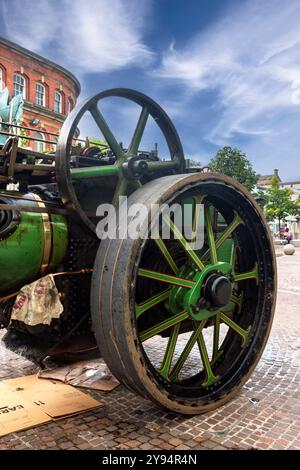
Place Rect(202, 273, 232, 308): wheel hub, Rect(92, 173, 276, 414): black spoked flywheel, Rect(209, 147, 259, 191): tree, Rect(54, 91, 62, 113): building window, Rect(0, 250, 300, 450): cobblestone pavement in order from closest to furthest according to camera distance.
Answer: Rect(92, 173, 276, 414): black spoked flywheel, Rect(0, 250, 300, 450): cobblestone pavement, Rect(202, 273, 232, 308): wheel hub, Rect(209, 147, 259, 191): tree, Rect(54, 91, 62, 113): building window

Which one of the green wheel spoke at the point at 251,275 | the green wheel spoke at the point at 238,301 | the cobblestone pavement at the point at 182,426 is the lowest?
the cobblestone pavement at the point at 182,426

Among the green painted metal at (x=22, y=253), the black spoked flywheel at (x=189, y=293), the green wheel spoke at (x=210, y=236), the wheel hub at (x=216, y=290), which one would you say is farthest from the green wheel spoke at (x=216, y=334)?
the green painted metal at (x=22, y=253)

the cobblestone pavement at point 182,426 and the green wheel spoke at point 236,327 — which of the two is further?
the green wheel spoke at point 236,327

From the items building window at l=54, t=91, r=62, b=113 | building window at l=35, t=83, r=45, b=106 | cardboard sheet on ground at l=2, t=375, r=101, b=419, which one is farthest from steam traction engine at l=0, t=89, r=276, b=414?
building window at l=54, t=91, r=62, b=113

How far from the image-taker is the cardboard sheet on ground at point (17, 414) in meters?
2.75

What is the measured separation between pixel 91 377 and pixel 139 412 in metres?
0.80

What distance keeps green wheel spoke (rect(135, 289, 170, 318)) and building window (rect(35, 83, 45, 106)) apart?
32.7 meters

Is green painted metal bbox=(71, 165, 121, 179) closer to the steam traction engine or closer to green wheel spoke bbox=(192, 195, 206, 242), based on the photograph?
the steam traction engine

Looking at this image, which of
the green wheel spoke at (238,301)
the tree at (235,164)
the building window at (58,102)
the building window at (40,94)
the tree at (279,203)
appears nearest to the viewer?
the green wheel spoke at (238,301)

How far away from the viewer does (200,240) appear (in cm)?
333

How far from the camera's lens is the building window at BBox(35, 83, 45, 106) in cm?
3269

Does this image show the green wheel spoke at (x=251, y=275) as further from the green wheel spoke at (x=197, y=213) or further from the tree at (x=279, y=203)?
the tree at (x=279, y=203)

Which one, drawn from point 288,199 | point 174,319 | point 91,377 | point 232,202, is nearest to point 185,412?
point 174,319
